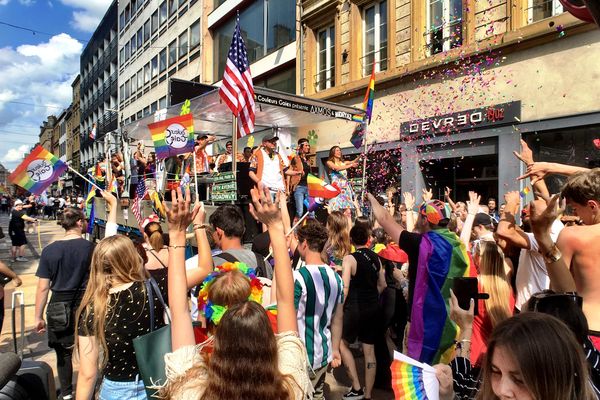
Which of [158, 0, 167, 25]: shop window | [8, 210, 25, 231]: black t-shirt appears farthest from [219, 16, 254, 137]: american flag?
[158, 0, 167, 25]: shop window

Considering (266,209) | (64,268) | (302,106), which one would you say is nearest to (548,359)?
(266,209)

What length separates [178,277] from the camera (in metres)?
2.10

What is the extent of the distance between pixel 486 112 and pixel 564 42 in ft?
6.75

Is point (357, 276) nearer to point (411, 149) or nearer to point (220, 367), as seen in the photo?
point (220, 367)

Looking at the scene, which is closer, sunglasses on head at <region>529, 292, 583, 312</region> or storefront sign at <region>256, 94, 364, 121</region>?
sunglasses on head at <region>529, 292, 583, 312</region>

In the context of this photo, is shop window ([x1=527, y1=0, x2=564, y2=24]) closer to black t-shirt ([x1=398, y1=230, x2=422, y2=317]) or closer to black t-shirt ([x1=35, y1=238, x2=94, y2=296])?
black t-shirt ([x1=398, y1=230, x2=422, y2=317])

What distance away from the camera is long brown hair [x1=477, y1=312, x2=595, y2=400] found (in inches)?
50.6

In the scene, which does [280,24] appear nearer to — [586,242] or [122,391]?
[586,242]

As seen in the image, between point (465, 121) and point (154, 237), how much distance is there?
8766 mm

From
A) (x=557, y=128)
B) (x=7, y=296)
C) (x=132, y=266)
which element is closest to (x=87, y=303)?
Result: (x=132, y=266)

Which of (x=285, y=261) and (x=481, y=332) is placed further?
(x=481, y=332)

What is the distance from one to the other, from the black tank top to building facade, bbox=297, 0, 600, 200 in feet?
21.8

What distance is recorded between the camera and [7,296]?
840 centimetres

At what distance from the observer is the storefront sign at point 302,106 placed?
895 centimetres
